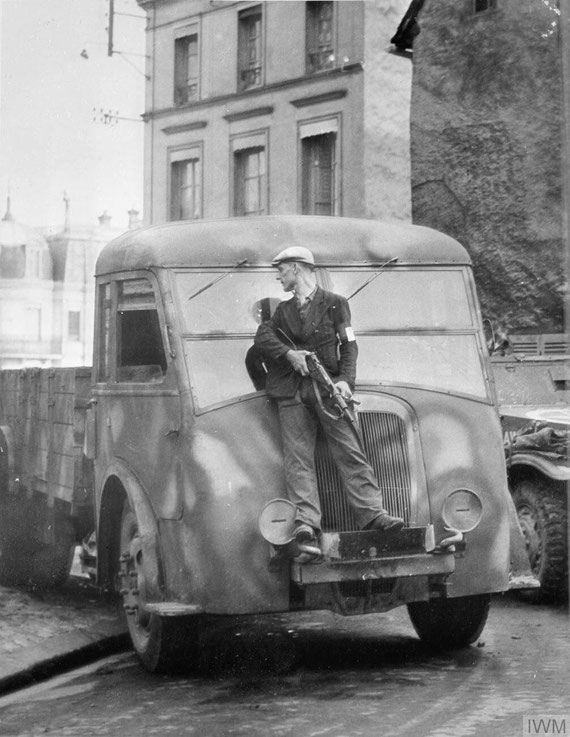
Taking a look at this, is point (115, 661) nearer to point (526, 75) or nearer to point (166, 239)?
point (166, 239)

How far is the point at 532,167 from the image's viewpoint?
19.4 m

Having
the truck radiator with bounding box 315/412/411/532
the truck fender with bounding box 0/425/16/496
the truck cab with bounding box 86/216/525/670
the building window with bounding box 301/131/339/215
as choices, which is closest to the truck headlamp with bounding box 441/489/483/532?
the truck cab with bounding box 86/216/525/670

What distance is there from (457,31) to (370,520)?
601 inches

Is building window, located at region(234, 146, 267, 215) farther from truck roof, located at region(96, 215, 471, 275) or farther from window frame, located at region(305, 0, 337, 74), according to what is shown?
truck roof, located at region(96, 215, 471, 275)

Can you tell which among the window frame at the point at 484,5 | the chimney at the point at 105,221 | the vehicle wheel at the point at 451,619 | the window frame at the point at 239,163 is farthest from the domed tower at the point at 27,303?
the vehicle wheel at the point at 451,619

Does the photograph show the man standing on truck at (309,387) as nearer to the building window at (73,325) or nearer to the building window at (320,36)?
the building window at (320,36)

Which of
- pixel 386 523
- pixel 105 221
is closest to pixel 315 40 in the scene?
pixel 386 523

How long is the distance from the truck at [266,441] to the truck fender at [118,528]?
1 centimetres

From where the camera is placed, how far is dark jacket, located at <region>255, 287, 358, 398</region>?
7250 millimetres

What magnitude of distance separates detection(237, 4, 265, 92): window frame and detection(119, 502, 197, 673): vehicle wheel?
18.4 metres

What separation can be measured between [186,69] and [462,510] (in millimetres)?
20982

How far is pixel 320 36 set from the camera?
2412 centimetres

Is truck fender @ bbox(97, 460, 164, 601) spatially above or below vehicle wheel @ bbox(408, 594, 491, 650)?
above

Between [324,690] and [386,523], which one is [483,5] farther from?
[324,690]
